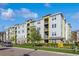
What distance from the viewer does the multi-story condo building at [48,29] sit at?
23484 millimetres

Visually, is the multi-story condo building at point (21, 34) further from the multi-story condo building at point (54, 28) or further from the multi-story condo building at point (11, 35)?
the multi-story condo building at point (54, 28)

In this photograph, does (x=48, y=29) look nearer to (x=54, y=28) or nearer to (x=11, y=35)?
(x=54, y=28)

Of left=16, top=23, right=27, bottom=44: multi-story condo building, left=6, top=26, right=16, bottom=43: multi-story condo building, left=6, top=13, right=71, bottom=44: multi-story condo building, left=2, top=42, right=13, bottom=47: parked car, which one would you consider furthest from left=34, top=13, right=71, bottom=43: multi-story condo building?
left=2, top=42, right=13, bottom=47: parked car

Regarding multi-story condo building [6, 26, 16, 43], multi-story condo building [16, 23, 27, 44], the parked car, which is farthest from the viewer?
multi-story condo building [16, 23, 27, 44]

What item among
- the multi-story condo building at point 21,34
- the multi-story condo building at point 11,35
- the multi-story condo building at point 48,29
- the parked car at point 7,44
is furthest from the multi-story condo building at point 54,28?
the parked car at point 7,44

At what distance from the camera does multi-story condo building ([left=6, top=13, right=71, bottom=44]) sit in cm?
2348

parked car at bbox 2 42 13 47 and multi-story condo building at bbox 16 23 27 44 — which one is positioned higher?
multi-story condo building at bbox 16 23 27 44

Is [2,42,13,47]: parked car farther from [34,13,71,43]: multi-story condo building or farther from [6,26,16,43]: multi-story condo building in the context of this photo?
[34,13,71,43]: multi-story condo building

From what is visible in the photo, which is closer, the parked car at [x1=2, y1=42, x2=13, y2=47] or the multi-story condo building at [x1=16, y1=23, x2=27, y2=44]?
the parked car at [x1=2, y1=42, x2=13, y2=47]

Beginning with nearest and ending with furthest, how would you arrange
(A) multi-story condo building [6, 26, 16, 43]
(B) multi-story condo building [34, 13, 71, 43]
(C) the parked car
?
(C) the parked car
(B) multi-story condo building [34, 13, 71, 43]
(A) multi-story condo building [6, 26, 16, 43]

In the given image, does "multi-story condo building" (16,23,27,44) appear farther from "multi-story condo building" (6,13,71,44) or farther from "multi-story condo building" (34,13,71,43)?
"multi-story condo building" (34,13,71,43)

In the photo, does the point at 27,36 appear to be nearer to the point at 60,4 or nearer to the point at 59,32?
the point at 59,32

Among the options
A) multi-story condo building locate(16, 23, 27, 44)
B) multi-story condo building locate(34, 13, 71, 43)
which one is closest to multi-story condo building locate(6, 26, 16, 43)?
multi-story condo building locate(16, 23, 27, 44)

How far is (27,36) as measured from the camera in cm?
2631
